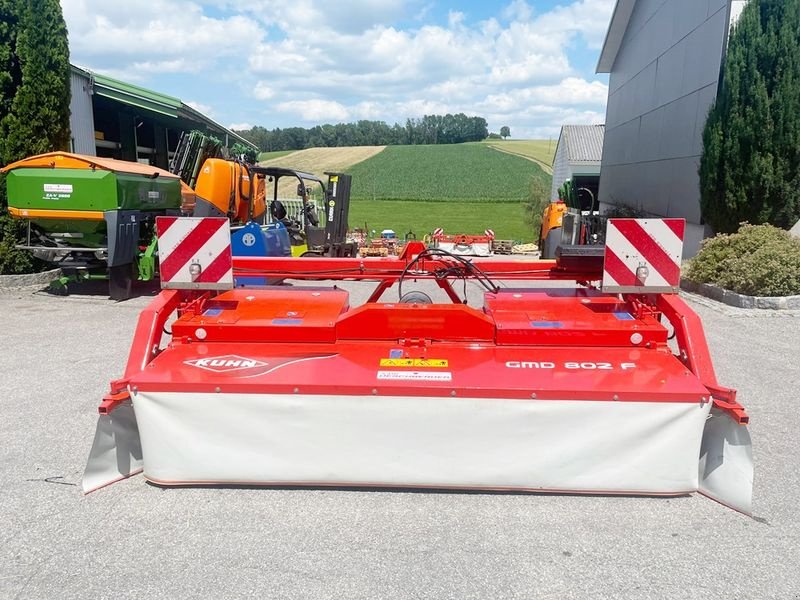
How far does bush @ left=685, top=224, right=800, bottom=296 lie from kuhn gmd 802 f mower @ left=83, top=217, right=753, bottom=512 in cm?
611

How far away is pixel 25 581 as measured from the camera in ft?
8.67

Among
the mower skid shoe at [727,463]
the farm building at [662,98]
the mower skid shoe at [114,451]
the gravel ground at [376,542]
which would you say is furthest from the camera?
the farm building at [662,98]

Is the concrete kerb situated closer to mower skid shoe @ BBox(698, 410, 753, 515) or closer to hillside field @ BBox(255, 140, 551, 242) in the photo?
mower skid shoe @ BBox(698, 410, 753, 515)

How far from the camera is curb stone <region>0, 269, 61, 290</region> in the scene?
32.3 feet

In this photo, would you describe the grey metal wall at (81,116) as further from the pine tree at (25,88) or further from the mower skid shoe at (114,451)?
the mower skid shoe at (114,451)

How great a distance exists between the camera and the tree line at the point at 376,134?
85.8m

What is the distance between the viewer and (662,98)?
16.9 metres

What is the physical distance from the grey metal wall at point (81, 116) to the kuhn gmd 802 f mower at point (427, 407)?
10.3 metres

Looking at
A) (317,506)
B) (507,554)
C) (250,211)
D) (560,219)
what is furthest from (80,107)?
(507,554)

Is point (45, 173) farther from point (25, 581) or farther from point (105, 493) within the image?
point (25, 581)

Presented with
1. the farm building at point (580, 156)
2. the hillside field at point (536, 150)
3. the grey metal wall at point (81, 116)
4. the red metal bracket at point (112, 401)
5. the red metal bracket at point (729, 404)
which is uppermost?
the hillside field at point (536, 150)

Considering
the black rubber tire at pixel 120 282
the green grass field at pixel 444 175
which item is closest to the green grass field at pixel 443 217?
the green grass field at pixel 444 175

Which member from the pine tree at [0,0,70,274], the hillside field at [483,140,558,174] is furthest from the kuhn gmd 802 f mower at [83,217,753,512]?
the hillside field at [483,140,558,174]

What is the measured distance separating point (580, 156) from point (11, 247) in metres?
28.0
